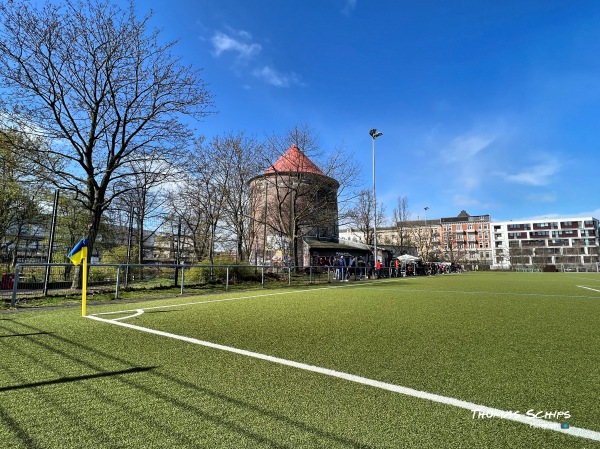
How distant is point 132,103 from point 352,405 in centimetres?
1496

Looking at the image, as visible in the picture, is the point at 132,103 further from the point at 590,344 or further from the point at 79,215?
the point at 590,344

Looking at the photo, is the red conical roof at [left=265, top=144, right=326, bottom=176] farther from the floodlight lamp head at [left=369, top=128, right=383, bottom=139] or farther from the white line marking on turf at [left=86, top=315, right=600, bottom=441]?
the white line marking on turf at [left=86, top=315, right=600, bottom=441]

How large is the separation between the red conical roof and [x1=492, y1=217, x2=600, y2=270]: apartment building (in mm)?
89456

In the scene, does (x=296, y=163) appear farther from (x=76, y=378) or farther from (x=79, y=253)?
(x=76, y=378)

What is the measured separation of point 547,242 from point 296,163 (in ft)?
351

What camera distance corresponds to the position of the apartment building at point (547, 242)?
95.7 metres

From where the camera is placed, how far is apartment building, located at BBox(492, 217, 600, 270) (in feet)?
314

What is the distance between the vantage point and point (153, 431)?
2.16 metres

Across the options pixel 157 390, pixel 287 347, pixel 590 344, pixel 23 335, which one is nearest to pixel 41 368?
pixel 157 390

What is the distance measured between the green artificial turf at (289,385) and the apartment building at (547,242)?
106029 mm

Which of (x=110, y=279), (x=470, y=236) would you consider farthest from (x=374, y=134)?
(x=470, y=236)

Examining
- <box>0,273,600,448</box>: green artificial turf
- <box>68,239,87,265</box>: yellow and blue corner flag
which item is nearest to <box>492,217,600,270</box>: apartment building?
<box>0,273,600,448</box>: green artificial turf

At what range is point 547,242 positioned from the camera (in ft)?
331

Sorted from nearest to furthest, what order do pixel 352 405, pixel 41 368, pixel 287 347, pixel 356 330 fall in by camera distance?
pixel 352 405 < pixel 41 368 < pixel 287 347 < pixel 356 330
